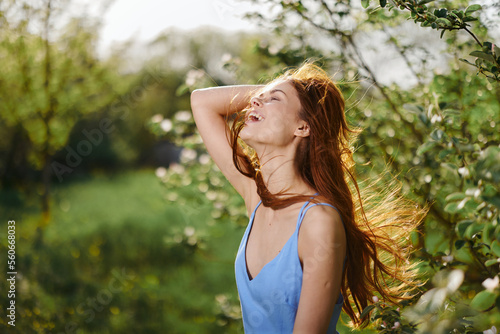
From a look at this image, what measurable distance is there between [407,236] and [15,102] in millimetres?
6199

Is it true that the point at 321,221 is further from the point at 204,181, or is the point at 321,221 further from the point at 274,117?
the point at 204,181

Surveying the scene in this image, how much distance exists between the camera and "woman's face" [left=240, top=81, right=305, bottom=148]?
1.63 m

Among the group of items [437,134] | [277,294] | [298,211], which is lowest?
[277,294]

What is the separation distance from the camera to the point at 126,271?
209 inches

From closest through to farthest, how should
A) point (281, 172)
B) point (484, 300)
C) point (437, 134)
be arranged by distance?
point (484, 300), point (437, 134), point (281, 172)

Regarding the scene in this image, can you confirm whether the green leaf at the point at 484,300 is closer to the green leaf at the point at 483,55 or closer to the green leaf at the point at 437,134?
the green leaf at the point at 437,134

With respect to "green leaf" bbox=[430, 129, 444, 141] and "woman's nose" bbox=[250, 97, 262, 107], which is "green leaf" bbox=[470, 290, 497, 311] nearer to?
"green leaf" bbox=[430, 129, 444, 141]

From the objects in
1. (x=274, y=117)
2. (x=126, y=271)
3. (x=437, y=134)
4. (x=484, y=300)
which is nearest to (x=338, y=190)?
(x=274, y=117)

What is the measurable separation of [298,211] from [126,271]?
4137mm

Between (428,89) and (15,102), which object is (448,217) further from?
(15,102)

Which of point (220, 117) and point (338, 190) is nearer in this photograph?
point (338, 190)

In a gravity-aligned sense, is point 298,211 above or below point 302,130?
below

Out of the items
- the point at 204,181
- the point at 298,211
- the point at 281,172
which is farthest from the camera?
the point at 204,181

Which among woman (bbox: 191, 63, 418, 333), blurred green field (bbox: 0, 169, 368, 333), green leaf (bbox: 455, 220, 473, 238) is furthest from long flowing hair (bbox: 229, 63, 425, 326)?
blurred green field (bbox: 0, 169, 368, 333)
